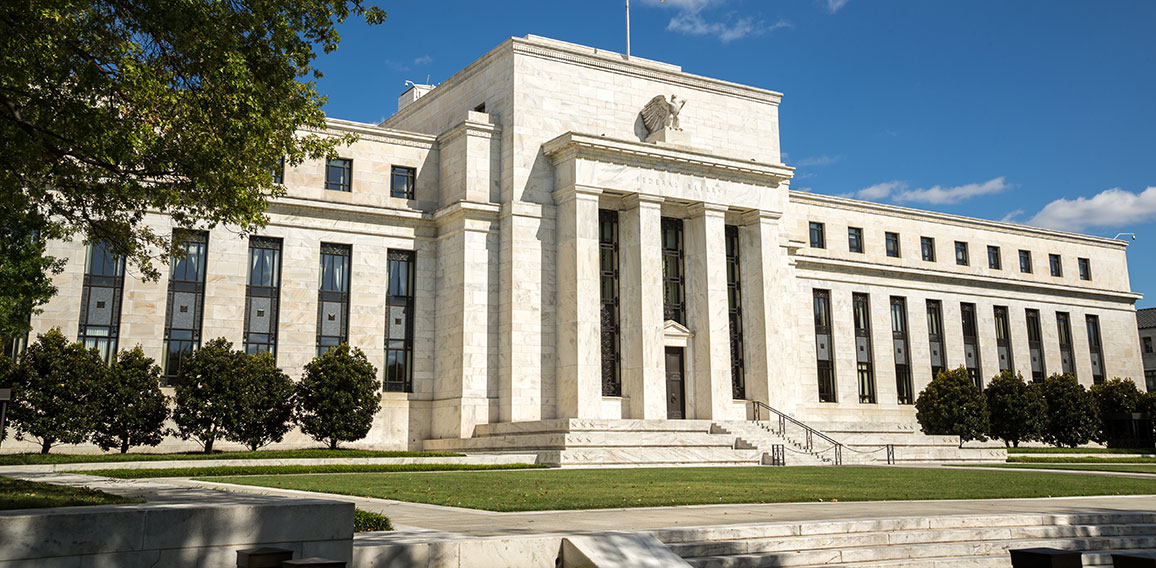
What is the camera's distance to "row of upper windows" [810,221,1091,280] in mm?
56375

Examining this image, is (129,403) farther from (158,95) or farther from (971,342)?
(971,342)

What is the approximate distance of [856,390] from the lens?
2143 inches

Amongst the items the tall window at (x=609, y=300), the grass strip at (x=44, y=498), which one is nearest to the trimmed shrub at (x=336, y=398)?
the tall window at (x=609, y=300)

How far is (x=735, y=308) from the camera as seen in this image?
47.8 metres

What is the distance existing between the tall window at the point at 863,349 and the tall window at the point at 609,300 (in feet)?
60.1

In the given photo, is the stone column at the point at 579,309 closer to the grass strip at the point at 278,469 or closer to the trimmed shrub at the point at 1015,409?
the grass strip at the point at 278,469

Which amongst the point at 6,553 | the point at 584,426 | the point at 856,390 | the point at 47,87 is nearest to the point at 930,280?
the point at 856,390

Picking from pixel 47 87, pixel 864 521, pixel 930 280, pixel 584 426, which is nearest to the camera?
pixel 864 521

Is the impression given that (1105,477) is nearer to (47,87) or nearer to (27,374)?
(47,87)

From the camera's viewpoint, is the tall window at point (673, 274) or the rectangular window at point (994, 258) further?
the rectangular window at point (994, 258)

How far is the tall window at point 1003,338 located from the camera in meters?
60.7

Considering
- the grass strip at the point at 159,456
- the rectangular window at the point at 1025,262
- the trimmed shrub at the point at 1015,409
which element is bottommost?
the grass strip at the point at 159,456

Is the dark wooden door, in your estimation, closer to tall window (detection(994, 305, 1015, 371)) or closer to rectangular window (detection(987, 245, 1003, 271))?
tall window (detection(994, 305, 1015, 371))

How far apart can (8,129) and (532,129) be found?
29727mm
